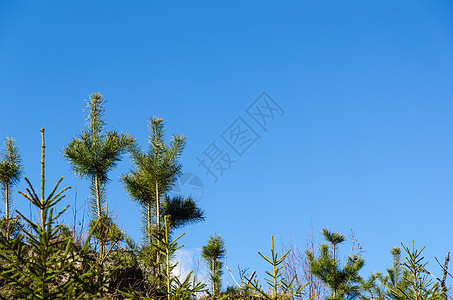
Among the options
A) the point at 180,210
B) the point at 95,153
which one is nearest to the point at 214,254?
the point at 180,210

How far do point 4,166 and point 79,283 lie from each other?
34.7ft

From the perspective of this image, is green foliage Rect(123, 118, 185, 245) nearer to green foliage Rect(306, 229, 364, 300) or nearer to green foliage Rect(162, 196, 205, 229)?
green foliage Rect(162, 196, 205, 229)

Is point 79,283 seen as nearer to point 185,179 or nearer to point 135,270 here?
point 135,270

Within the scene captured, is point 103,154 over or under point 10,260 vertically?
over

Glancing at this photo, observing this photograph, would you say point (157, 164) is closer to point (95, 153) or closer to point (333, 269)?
point (95, 153)

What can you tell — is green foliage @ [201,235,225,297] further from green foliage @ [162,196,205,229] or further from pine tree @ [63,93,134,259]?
pine tree @ [63,93,134,259]

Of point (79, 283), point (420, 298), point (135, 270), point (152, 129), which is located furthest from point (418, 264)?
point (152, 129)

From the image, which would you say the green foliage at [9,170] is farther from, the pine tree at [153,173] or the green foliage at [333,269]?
the green foliage at [333,269]

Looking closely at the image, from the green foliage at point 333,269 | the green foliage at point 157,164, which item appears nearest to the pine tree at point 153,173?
the green foliage at point 157,164

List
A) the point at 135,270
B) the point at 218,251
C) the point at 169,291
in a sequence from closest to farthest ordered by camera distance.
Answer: the point at 169,291 → the point at 135,270 → the point at 218,251

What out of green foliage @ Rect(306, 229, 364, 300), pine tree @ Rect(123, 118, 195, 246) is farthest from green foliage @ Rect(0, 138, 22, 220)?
green foliage @ Rect(306, 229, 364, 300)

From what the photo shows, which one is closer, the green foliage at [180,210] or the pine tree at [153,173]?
the pine tree at [153,173]

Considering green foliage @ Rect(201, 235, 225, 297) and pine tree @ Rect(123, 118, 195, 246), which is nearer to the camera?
pine tree @ Rect(123, 118, 195, 246)

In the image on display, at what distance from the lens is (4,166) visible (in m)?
10.9
